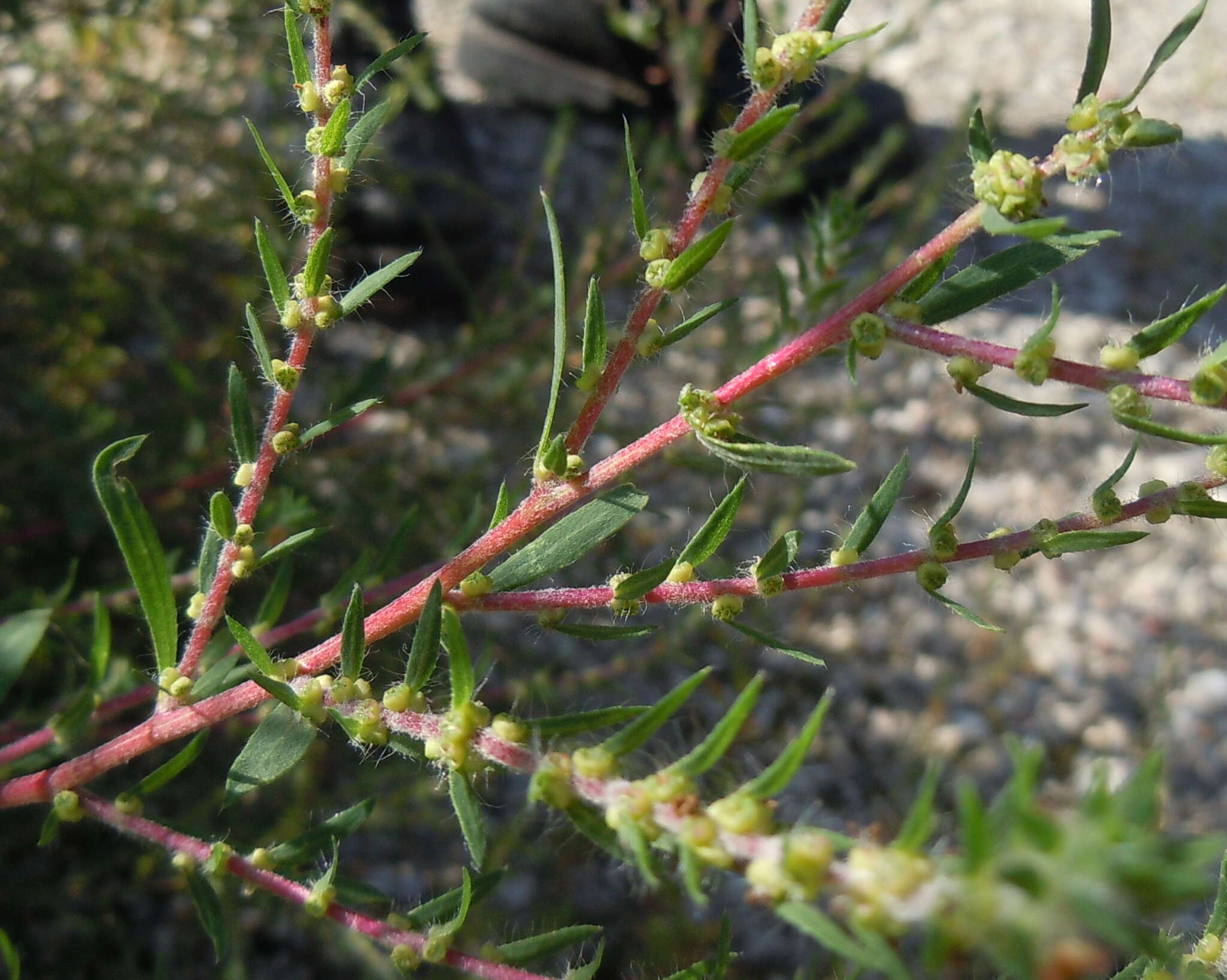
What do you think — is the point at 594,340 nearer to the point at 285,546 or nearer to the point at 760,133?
the point at 760,133

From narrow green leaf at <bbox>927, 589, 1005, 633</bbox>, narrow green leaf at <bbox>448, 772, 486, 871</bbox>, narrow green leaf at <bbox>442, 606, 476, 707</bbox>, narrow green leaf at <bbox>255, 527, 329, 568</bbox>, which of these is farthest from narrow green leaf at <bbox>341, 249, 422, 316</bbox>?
narrow green leaf at <bbox>927, 589, 1005, 633</bbox>

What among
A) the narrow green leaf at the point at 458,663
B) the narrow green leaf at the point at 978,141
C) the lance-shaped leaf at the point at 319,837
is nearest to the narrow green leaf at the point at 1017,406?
the narrow green leaf at the point at 978,141

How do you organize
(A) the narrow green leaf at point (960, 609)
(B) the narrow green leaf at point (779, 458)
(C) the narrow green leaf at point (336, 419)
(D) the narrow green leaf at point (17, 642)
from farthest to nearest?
(D) the narrow green leaf at point (17, 642) → (C) the narrow green leaf at point (336, 419) → (A) the narrow green leaf at point (960, 609) → (B) the narrow green leaf at point (779, 458)

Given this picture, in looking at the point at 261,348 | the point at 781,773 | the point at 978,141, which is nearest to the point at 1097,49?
the point at 978,141

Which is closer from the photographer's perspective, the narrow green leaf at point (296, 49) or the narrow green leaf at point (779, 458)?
the narrow green leaf at point (779, 458)

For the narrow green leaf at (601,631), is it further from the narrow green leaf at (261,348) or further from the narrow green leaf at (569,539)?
the narrow green leaf at (261,348)
